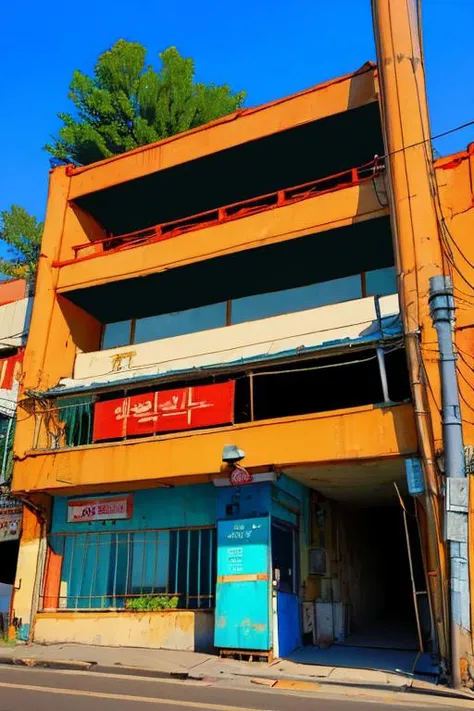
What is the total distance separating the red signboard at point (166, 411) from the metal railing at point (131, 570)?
8.01 feet

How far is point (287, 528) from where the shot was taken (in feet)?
41.3

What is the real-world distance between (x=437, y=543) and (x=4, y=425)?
39.7ft

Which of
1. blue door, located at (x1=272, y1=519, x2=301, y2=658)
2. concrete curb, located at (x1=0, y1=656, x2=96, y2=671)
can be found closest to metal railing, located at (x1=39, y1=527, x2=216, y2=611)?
blue door, located at (x1=272, y1=519, x2=301, y2=658)

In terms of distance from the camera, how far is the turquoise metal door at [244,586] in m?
10.8

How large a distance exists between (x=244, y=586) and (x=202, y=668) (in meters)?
1.68

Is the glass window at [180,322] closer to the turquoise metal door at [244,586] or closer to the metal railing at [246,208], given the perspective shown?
the metal railing at [246,208]

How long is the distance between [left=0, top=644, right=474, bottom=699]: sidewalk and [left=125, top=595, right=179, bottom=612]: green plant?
927 mm

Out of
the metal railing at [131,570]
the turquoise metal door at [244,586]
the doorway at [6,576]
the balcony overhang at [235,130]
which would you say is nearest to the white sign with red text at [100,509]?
the metal railing at [131,570]

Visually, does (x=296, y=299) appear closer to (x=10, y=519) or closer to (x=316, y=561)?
(x=316, y=561)

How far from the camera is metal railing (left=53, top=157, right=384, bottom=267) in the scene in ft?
44.5

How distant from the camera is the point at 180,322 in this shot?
16.3 m

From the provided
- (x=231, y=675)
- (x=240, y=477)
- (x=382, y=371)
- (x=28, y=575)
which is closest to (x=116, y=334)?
(x=28, y=575)

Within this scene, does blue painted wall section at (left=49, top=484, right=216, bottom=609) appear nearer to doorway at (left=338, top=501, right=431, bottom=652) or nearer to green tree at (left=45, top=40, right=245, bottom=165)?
doorway at (left=338, top=501, right=431, bottom=652)

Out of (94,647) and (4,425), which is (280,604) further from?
(4,425)
